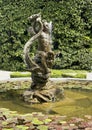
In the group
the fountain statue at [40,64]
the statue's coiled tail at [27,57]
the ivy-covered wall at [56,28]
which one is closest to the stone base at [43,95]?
the fountain statue at [40,64]

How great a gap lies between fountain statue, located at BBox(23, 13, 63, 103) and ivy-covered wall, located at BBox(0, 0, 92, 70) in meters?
9.35

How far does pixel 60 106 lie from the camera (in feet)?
27.8

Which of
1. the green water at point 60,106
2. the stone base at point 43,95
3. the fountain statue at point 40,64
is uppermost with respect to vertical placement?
the fountain statue at point 40,64

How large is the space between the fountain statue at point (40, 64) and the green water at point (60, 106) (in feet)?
0.86

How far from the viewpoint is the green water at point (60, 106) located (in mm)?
7891

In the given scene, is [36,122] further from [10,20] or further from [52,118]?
[10,20]

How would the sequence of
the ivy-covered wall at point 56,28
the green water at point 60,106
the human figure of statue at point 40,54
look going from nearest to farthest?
the green water at point 60,106 → the human figure of statue at point 40,54 → the ivy-covered wall at point 56,28

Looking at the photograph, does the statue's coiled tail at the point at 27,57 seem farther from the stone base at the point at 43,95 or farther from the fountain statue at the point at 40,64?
the stone base at the point at 43,95

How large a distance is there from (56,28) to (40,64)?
32.4ft

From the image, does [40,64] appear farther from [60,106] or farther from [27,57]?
[60,106]

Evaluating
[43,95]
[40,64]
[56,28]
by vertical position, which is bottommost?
[43,95]

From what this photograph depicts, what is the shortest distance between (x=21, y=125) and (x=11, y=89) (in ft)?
14.3

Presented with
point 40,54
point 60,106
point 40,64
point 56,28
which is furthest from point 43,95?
point 56,28

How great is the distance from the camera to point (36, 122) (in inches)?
252
